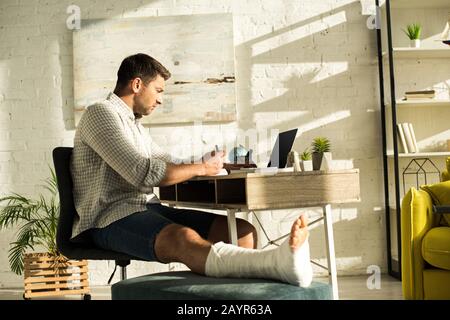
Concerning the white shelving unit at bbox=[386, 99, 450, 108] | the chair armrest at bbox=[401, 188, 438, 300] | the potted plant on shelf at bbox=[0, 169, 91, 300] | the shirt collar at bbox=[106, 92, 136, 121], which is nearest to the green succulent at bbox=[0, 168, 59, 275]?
the potted plant on shelf at bbox=[0, 169, 91, 300]

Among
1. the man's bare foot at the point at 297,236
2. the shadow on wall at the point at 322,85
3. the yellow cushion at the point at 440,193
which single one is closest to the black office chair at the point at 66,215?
the man's bare foot at the point at 297,236

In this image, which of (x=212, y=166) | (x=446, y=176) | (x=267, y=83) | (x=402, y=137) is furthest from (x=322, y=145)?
(x=212, y=166)

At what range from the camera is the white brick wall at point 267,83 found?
16.3ft

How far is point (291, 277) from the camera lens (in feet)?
6.72

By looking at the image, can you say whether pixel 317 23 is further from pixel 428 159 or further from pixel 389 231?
pixel 389 231

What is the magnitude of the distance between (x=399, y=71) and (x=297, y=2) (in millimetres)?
907

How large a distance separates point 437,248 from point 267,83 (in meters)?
2.12

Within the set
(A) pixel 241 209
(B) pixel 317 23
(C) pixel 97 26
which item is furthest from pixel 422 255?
(C) pixel 97 26

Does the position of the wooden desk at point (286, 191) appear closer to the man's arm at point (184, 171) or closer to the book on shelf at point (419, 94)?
the man's arm at point (184, 171)

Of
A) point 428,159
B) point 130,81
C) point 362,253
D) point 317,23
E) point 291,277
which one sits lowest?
point 362,253

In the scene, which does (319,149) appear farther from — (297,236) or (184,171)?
(297,236)

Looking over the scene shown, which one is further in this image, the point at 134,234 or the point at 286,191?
the point at 286,191

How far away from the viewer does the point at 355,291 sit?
14.0 feet

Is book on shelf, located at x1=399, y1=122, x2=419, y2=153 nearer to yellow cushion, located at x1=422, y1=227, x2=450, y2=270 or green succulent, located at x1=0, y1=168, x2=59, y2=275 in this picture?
yellow cushion, located at x1=422, y1=227, x2=450, y2=270
